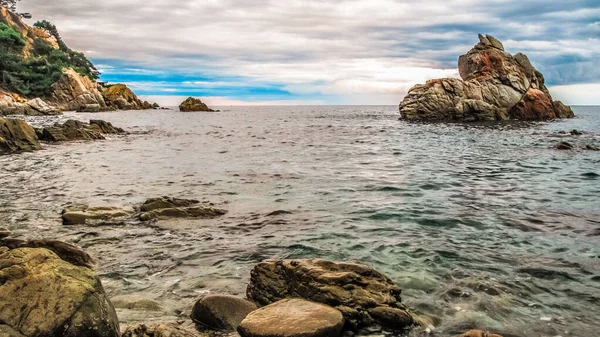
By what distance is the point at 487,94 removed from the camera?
6384cm

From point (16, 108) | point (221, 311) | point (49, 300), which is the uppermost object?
point (16, 108)

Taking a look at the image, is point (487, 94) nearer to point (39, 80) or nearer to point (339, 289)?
point (339, 289)

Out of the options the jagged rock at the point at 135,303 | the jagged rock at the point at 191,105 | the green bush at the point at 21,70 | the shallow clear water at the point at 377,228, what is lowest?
the jagged rock at the point at 135,303

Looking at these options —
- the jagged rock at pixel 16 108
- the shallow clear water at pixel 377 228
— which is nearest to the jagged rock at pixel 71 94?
the jagged rock at pixel 16 108

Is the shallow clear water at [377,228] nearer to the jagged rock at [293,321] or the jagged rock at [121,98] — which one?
the jagged rock at [293,321]

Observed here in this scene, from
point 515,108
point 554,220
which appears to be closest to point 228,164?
point 554,220

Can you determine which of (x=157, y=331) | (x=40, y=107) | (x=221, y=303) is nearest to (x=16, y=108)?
(x=40, y=107)

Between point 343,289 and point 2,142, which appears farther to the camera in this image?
point 2,142

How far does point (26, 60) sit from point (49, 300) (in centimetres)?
11582

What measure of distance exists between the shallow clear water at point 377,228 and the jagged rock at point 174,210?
0.58 meters

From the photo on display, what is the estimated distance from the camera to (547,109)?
68.5 meters

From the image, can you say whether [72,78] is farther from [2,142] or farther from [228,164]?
[228,164]

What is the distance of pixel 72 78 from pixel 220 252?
112 m

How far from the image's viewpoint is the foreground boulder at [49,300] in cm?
446
